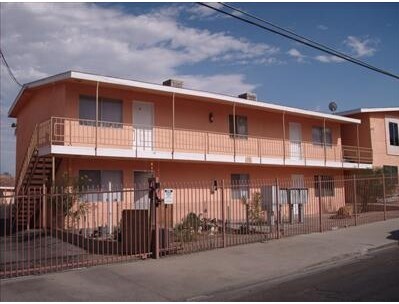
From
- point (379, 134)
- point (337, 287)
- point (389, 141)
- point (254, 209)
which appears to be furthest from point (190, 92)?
point (389, 141)

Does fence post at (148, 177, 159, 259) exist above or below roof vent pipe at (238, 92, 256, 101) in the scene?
below

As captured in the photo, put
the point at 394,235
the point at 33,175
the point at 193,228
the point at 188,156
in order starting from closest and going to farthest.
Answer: the point at 193,228
the point at 394,235
the point at 33,175
the point at 188,156

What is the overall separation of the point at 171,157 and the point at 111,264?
9.35 meters

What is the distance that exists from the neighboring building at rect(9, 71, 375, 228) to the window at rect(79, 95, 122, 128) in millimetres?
41

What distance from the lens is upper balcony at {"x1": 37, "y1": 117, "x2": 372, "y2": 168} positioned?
18.2m

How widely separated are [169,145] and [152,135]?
0.95m

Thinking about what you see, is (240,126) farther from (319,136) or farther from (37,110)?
(37,110)

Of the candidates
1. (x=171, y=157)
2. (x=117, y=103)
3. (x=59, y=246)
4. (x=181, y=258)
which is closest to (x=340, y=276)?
(x=181, y=258)

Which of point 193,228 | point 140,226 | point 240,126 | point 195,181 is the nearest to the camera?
point 140,226

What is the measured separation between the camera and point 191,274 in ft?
34.2

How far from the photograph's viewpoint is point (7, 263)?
11156 mm

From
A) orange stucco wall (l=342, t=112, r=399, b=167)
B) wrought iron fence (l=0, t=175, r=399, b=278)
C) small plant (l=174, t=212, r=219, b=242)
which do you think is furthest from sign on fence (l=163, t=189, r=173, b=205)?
orange stucco wall (l=342, t=112, r=399, b=167)

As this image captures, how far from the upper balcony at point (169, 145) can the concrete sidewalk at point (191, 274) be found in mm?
6964

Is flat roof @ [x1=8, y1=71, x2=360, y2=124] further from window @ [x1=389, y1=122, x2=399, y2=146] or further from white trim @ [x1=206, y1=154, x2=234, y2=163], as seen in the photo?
window @ [x1=389, y1=122, x2=399, y2=146]
